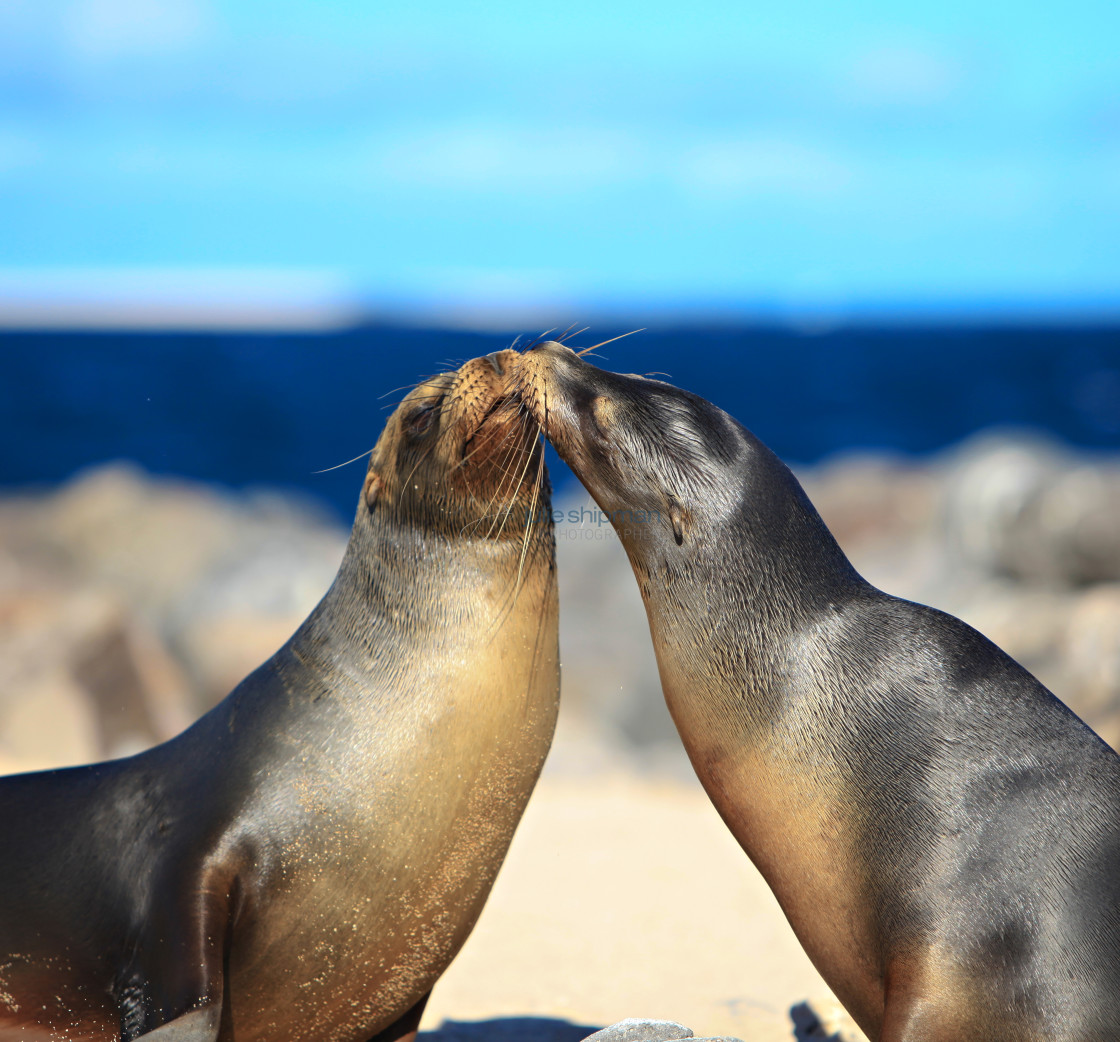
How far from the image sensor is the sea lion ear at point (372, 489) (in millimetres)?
4281

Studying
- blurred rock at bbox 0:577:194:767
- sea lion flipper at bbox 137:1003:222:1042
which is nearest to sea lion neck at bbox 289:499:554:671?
sea lion flipper at bbox 137:1003:222:1042

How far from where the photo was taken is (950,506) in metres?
12.9

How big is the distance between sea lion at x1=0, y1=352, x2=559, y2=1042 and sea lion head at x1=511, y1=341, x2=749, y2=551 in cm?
16

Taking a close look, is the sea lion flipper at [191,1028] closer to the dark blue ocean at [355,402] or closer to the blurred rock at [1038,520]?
the blurred rock at [1038,520]

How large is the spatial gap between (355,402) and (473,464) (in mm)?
49840

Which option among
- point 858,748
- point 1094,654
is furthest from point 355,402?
point 858,748

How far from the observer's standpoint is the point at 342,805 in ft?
12.5

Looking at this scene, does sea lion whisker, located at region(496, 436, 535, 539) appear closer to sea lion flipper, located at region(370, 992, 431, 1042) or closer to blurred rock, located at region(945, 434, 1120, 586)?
sea lion flipper, located at region(370, 992, 431, 1042)

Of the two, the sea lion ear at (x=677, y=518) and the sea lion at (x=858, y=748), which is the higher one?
the sea lion ear at (x=677, y=518)

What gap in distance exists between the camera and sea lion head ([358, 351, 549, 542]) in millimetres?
4016

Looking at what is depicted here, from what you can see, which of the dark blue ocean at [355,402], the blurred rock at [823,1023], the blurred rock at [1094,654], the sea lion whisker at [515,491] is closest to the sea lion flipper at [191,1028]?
the sea lion whisker at [515,491]

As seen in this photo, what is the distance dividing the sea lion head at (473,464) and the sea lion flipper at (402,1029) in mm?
1516

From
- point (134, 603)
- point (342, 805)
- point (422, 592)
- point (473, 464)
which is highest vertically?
point (134, 603)

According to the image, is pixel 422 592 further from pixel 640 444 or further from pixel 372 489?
pixel 640 444
